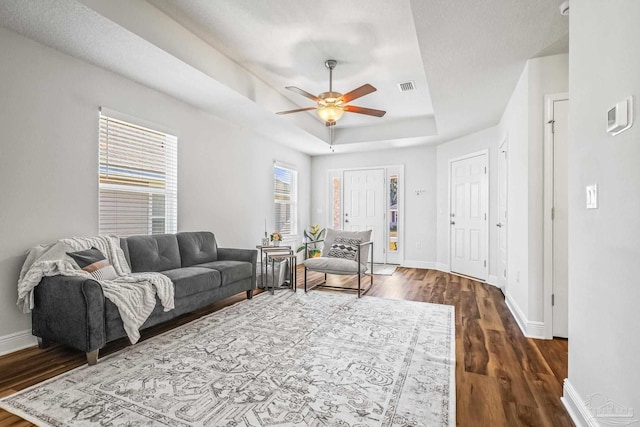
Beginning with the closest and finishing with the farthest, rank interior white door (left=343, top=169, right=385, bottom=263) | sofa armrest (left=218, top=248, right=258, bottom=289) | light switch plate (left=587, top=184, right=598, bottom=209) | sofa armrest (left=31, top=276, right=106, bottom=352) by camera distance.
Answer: light switch plate (left=587, top=184, right=598, bottom=209) → sofa armrest (left=31, top=276, right=106, bottom=352) → sofa armrest (left=218, top=248, right=258, bottom=289) → interior white door (left=343, top=169, right=385, bottom=263)

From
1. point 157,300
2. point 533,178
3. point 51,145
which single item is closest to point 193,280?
point 157,300

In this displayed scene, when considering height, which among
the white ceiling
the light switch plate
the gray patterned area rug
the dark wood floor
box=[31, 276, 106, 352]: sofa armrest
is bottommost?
the dark wood floor

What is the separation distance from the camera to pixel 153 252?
338 centimetres

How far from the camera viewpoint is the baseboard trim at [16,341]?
8.11 feet

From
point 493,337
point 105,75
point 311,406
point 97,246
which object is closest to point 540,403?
point 493,337

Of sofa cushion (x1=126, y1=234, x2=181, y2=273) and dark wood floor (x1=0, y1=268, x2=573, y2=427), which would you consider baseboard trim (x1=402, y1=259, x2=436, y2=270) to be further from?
sofa cushion (x1=126, y1=234, x2=181, y2=273)

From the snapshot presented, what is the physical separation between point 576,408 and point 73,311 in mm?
3113

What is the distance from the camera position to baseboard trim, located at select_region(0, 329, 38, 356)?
247cm

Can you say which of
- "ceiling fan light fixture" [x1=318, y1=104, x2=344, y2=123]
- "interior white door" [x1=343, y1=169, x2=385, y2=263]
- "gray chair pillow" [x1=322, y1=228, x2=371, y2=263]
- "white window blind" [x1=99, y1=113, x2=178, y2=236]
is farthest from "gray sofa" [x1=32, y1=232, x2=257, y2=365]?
"interior white door" [x1=343, y1=169, x2=385, y2=263]

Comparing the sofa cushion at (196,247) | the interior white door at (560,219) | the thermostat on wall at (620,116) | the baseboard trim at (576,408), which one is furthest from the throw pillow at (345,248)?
the thermostat on wall at (620,116)

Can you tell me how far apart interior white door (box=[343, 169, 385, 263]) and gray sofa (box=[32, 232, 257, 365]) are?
11.4 feet

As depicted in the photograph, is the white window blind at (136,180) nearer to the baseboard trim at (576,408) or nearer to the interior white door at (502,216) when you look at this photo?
the baseboard trim at (576,408)

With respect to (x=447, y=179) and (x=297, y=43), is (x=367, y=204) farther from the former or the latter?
(x=297, y=43)

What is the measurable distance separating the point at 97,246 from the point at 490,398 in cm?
322
